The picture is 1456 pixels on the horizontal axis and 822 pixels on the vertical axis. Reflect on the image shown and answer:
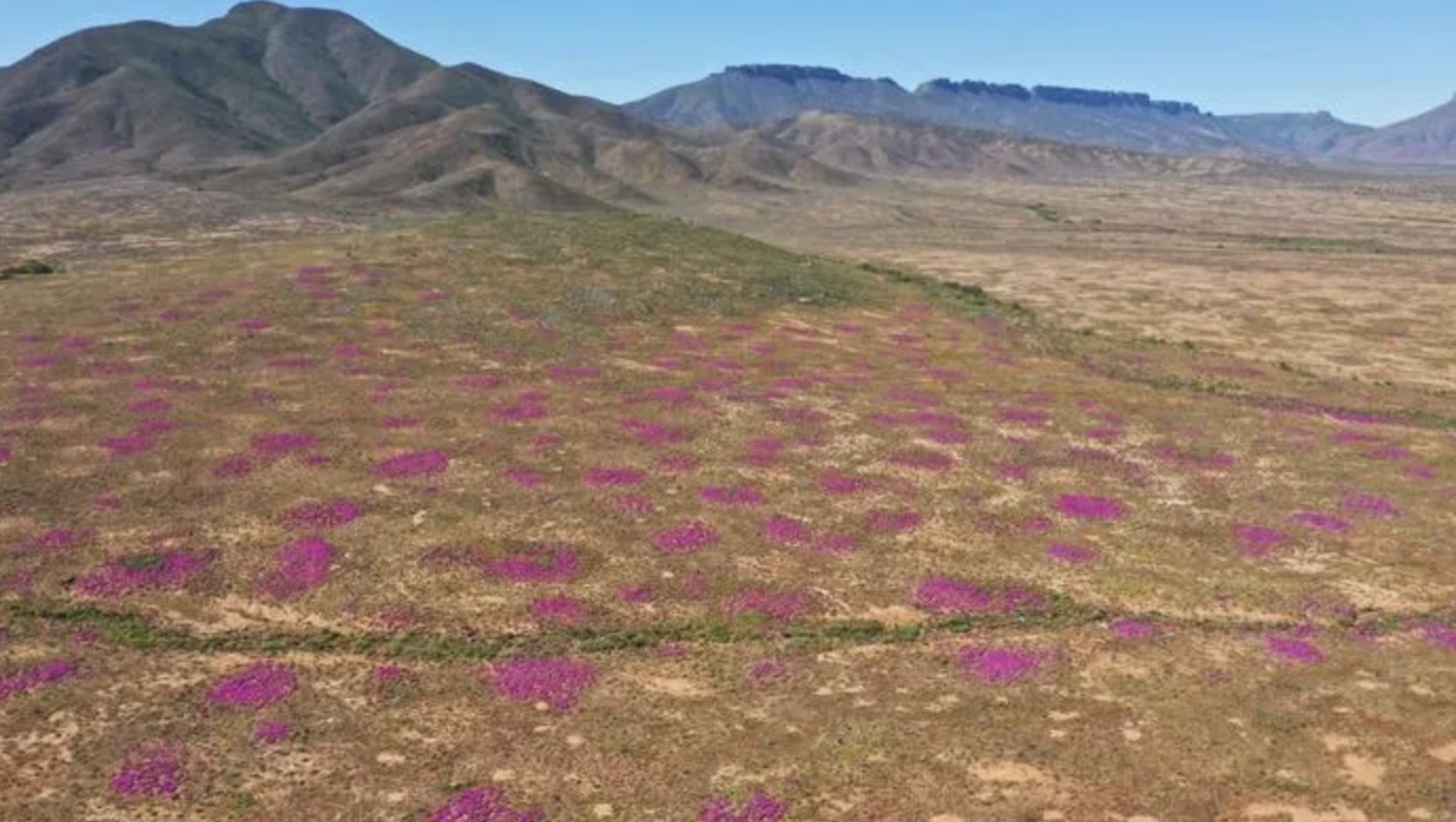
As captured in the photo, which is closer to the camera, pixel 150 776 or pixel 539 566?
pixel 150 776

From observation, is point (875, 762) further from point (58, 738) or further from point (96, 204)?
point (96, 204)

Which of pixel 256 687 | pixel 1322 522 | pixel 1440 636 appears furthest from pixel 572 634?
pixel 1322 522

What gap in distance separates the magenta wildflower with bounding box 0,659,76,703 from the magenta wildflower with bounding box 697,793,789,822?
20.3 meters

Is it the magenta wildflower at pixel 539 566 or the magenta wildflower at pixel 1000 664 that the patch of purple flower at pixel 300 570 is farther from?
the magenta wildflower at pixel 1000 664

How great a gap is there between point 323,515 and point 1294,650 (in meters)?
37.6

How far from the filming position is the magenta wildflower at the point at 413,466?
50969 mm

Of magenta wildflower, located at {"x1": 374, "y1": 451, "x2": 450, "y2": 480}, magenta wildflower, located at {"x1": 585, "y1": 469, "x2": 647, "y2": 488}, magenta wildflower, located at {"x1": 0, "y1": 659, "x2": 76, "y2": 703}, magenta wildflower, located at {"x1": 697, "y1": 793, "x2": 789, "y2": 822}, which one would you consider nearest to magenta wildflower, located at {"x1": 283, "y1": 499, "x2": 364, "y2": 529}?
magenta wildflower, located at {"x1": 374, "y1": 451, "x2": 450, "y2": 480}

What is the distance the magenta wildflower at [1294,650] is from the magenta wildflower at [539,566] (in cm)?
2467

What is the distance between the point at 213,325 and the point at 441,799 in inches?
2566

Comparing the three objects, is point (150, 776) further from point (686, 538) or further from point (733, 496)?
point (733, 496)

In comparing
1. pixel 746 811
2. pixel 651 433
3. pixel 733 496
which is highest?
pixel 651 433

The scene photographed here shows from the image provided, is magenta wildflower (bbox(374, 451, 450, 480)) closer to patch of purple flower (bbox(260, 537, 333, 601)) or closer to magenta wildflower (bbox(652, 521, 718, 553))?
patch of purple flower (bbox(260, 537, 333, 601))

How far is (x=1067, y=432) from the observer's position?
6306 cm

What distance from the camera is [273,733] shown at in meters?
29.5
